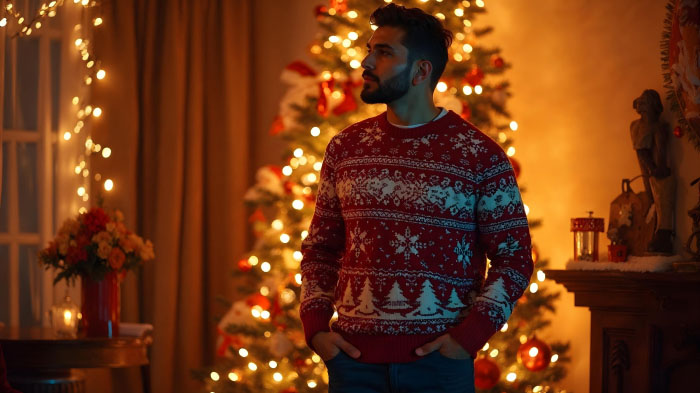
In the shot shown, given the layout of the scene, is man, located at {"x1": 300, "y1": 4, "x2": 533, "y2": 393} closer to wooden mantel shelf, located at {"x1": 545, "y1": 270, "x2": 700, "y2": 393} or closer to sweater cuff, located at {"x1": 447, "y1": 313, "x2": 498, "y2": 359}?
sweater cuff, located at {"x1": 447, "y1": 313, "x2": 498, "y2": 359}

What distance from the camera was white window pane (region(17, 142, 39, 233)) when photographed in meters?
4.86

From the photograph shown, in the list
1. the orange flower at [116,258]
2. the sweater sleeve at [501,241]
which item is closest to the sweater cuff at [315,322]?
the sweater sleeve at [501,241]

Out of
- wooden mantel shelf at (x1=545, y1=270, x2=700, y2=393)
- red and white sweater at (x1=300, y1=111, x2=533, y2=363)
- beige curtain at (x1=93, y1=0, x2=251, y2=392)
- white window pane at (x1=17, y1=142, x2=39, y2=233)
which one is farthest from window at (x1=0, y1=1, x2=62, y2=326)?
red and white sweater at (x1=300, y1=111, x2=533, y2=363)

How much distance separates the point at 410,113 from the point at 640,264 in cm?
166

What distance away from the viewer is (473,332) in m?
2.09

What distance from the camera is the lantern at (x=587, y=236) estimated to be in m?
3.85

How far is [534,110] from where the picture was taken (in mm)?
4648

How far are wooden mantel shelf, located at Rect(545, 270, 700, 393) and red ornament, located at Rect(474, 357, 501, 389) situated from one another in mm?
374

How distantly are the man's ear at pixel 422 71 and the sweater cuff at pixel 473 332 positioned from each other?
0.58 meters

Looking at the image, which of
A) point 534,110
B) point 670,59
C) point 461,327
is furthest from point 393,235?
point 534,110

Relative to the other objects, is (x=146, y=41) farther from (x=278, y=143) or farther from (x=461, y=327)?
(x=461, y=327)

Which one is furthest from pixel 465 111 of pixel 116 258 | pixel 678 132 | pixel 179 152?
pixel 179 152

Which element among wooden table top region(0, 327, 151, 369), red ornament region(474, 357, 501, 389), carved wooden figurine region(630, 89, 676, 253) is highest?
carved wooden figurine region(630, 89, 676, 253)

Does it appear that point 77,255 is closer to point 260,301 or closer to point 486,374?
point 260,301
